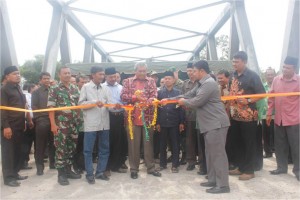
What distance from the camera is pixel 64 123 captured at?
5211 millimetres

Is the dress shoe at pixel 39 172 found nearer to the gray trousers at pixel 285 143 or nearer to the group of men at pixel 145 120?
the group of men at pixel 145 120

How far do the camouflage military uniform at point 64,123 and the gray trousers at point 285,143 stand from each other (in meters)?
3.72

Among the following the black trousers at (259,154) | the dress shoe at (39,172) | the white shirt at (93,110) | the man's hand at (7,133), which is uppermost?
the white shirt at (93,110)

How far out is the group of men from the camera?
473 cm

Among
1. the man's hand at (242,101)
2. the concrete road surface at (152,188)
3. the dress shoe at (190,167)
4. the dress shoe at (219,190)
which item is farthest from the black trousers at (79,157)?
the man's hand at (242,101)

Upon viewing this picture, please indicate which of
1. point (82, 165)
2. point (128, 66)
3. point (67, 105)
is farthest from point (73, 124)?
point (128, 66)

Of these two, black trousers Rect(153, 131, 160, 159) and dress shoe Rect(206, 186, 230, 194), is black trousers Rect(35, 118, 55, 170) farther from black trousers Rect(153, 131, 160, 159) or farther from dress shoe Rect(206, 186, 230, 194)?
dress shoe Rect(206, 186, 230, 194)

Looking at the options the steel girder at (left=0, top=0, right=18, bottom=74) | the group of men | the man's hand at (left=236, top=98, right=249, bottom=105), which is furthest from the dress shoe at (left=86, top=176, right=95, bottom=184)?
the steel girder at (left=0, top=0, right=18, bottom=74)

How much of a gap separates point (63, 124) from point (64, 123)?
0.08 ft

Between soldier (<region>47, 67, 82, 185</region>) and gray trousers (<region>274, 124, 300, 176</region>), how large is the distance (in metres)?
3.72

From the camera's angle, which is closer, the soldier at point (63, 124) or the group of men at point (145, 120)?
the group of men at point (145, 120)

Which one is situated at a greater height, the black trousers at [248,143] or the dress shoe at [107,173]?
the black trousers at [248,143]

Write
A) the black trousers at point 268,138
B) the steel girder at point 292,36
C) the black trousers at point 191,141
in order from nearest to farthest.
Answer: the black trousers at point 191,141 → the steel girder at point 292,36 → the black trousers at point 268,138

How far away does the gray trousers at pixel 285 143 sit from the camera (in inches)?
205
